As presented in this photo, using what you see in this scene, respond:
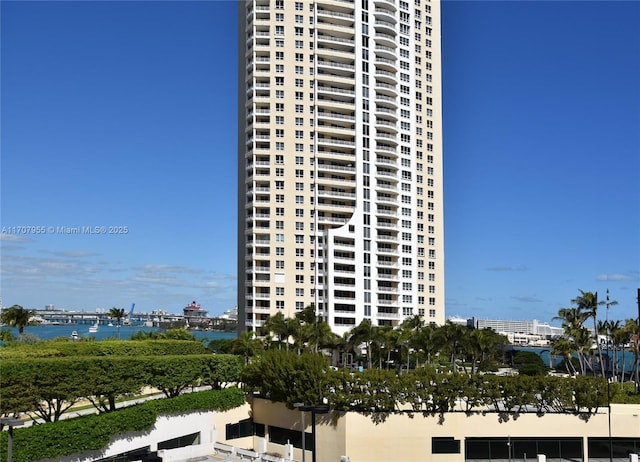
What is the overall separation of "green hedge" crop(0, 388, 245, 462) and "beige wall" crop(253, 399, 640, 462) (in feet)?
34.5

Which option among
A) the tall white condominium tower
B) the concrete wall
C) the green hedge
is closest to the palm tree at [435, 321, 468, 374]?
the tall white condominium tower

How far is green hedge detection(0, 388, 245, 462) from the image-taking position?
4631cm

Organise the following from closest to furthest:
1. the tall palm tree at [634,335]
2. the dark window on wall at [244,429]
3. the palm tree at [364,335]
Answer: the dark window on wall at [244,429] < the tall palm tree at [634,335] < the palm tree at [364,335]

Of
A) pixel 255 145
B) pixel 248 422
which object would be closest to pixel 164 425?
pixel 248 422

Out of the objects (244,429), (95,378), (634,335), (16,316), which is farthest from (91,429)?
(634,335)

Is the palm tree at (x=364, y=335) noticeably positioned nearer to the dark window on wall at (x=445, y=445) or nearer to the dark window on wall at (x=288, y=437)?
the dark window on wall at (x=288, y=437)

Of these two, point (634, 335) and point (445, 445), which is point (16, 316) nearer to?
point (445, 445)

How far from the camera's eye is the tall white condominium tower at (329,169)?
4569 inches

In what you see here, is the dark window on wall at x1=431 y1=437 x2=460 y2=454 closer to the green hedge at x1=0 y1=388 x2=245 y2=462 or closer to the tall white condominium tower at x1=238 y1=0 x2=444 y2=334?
the green hedge at x1=0 y1=388 x2=245 y2=462

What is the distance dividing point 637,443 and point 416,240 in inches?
2616

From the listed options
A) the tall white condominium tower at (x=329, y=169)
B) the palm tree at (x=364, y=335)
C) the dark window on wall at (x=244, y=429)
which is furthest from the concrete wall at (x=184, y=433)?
the tall white condominium tower at (x=329, y=169)

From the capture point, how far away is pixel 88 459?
51.8 meters

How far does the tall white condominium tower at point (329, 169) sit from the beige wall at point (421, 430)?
51072 millimetres

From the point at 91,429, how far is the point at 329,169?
7418 cm
